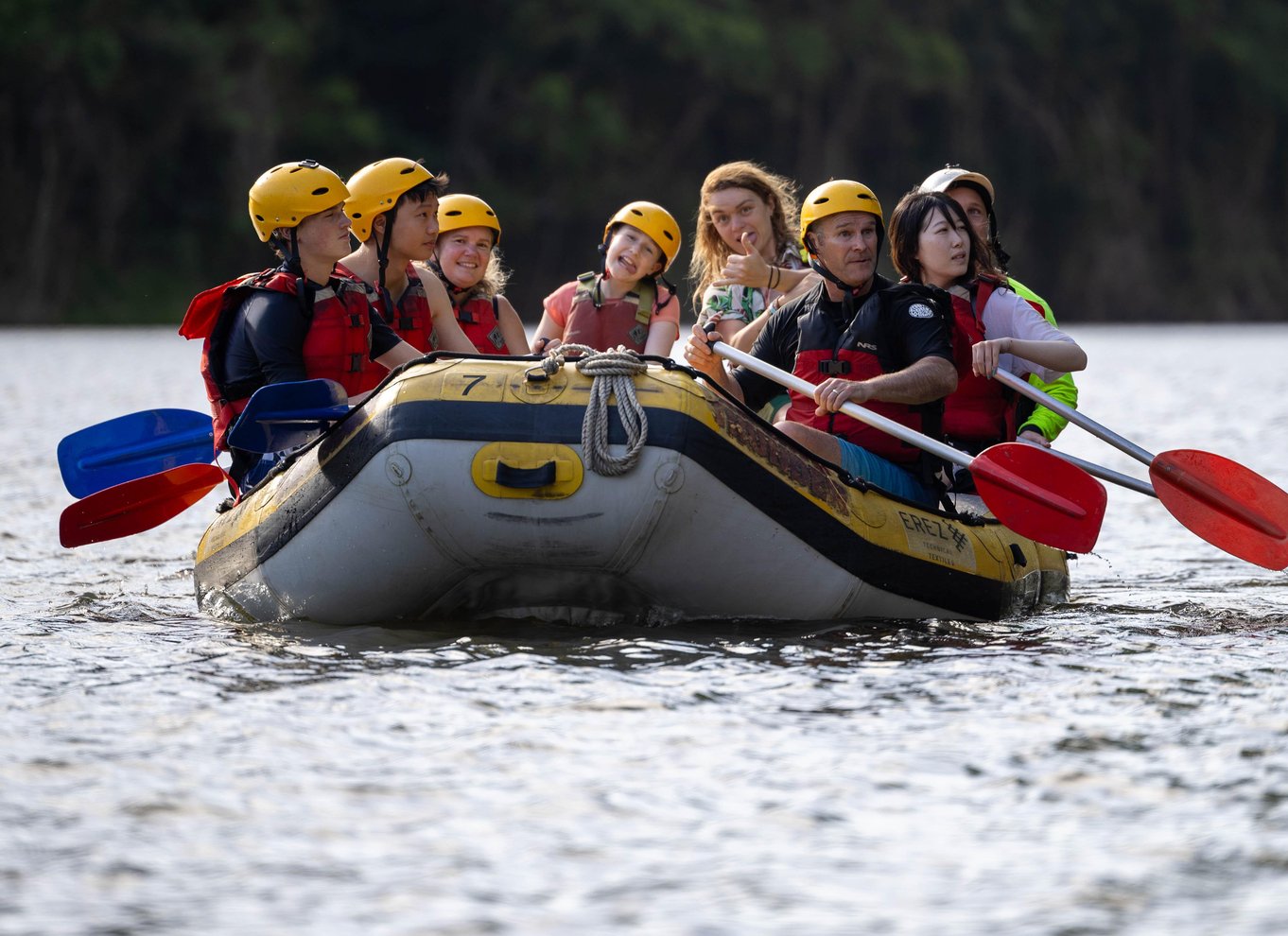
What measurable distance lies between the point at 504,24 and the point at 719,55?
13.6 ft

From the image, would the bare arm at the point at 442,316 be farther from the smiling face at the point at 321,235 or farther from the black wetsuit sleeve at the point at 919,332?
the black wetsuit sleeve at the point at 919,332

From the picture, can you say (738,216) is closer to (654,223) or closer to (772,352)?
(654,223)

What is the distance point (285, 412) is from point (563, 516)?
84 centimetres

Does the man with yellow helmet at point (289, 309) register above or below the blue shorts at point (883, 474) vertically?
above

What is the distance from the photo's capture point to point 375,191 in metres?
6.04

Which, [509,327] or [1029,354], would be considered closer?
[1029,354]

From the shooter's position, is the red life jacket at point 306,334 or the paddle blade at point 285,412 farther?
the red life jacket at point 306,334

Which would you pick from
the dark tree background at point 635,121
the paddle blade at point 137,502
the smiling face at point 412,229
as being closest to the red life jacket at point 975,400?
the smiling face at point 412,229

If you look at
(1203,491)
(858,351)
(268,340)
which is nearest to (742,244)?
(858,351)

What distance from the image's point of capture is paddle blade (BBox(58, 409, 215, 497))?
20.3 feet

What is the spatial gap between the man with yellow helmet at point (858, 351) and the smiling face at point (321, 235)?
44.1 inches

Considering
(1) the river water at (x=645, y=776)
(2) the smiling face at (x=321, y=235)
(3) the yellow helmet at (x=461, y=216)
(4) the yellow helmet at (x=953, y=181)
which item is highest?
(4) the yellow helmet at (x=953, y=181)

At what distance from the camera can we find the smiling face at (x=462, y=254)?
6.77 metres

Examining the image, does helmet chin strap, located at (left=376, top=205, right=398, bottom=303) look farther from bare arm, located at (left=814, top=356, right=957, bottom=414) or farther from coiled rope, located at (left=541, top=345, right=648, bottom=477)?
bare arm, located at (left=814, top=356, right=957, bottom=414)
